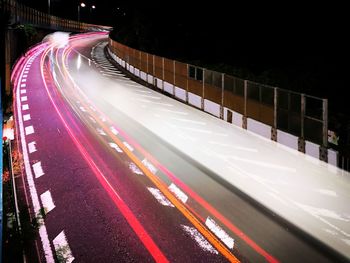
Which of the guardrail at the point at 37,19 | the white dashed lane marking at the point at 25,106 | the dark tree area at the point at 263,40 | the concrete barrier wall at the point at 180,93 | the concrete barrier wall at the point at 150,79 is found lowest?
the white dashed lane marking at the point at 25,106

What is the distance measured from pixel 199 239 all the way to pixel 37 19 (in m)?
68.7

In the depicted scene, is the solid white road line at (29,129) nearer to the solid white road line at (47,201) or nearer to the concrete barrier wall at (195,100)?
the solid white road line at (47,201)

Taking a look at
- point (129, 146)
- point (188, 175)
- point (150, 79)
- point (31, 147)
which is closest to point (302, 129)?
point (188, 175)

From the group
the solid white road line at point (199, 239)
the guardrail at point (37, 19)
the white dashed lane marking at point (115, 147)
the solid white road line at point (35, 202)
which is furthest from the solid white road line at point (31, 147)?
the guardrail at point (37, 19)

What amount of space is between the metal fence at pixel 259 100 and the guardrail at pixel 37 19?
15496 millimetres

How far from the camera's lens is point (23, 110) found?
70.9 ft

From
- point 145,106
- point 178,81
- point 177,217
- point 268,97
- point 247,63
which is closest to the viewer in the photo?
point 177,217

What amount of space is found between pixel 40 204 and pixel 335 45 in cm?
2819

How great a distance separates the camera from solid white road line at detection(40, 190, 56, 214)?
32.6 feet

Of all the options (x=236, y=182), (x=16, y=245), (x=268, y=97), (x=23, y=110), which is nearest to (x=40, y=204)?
(x=16, y=245)

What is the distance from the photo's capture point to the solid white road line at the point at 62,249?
768 cm

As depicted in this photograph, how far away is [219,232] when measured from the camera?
882cm

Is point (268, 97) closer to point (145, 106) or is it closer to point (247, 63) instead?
point (145, 106)

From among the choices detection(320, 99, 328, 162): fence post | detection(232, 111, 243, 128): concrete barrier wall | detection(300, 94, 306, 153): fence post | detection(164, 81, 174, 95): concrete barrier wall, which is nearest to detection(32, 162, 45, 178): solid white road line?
detection(300, 94, 306, 153): fence post
